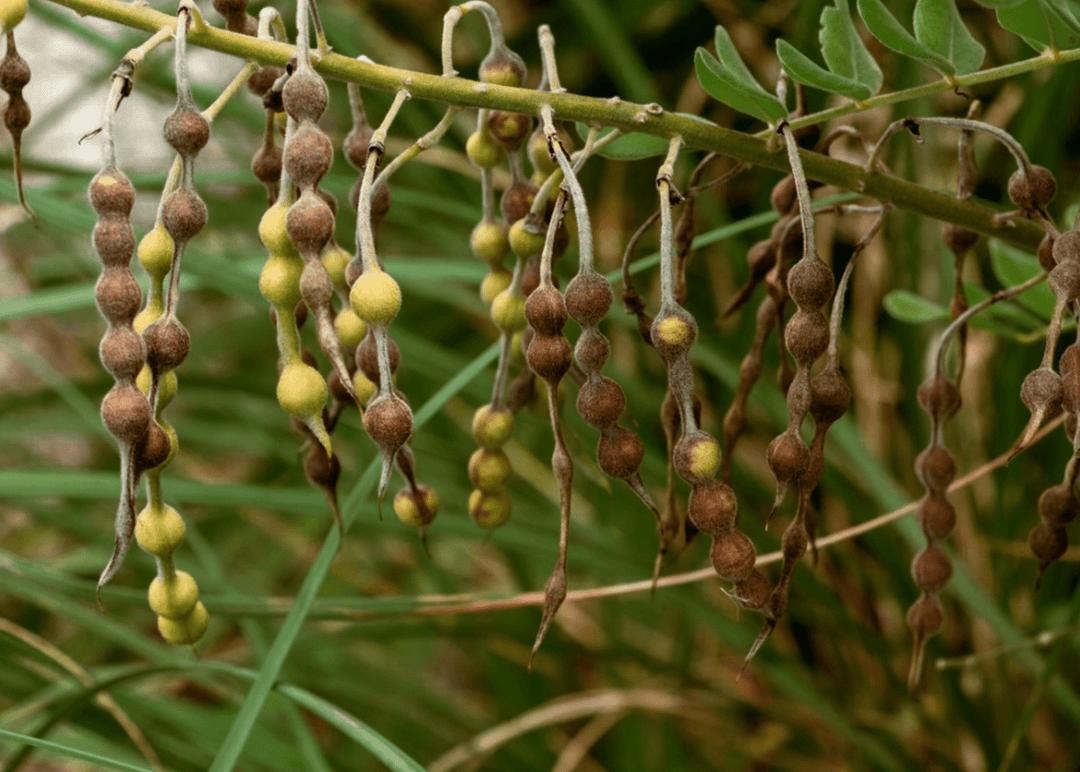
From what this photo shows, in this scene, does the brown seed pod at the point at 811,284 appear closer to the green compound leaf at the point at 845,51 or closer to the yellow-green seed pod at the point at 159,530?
the green compound leaf at the point at 845,51

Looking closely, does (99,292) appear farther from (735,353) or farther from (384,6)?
(384,6)

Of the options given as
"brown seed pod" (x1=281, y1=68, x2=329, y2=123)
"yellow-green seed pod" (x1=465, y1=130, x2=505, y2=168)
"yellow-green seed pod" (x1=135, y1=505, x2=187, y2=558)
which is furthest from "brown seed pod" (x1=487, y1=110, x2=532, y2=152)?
"yellow-green seed pod" (x1=135, y1=505, x2=187, y2=558)

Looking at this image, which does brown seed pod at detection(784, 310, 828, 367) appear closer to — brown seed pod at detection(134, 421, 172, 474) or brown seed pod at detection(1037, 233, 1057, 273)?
brown seed pod at detection(1037, 233, 1057, 273)

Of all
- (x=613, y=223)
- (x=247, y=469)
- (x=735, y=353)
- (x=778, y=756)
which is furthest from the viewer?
(x=247, y=469)

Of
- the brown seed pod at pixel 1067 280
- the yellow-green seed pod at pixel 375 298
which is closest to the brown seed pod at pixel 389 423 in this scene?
the yellow-green seed pod at pixel 375 298

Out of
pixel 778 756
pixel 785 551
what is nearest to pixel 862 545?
pixel 778 756
